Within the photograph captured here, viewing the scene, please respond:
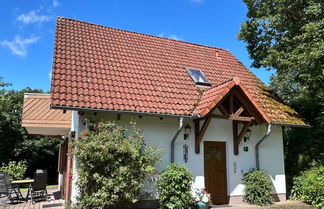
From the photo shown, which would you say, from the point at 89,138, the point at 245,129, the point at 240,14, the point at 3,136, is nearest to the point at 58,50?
the point at 89,138

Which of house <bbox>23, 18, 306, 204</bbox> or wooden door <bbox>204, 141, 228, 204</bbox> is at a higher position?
house <bbox>23, 18, 306, 204</bbox>

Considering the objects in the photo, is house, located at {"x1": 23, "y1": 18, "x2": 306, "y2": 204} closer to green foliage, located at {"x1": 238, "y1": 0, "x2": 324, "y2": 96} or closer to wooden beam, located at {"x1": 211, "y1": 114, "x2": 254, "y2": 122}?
wooden beam, located at {"x1": 211, "y1": 114, "x2": 254, "y2": 122}

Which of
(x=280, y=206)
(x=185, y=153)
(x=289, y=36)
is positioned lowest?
(x=280, y=206)

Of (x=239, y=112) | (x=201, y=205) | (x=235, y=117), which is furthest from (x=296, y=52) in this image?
(x=201, y=205)

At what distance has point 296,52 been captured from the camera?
11.1 m

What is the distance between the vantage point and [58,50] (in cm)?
1060

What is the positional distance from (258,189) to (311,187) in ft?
6.29

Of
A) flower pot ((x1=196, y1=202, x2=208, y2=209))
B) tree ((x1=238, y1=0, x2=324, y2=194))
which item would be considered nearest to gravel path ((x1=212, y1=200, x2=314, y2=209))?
flower pot ((x1=196, y1=202, x2=208, y2=209))

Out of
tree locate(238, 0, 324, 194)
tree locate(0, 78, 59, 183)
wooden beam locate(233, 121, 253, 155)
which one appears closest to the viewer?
wooden beam locate(233, 121, 253, 155)

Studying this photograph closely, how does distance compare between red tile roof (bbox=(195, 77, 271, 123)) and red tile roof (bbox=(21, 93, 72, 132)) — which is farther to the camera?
red tile roof (bbox=(21, 93, 72, 132))

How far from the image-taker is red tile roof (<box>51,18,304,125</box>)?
9.27 meters

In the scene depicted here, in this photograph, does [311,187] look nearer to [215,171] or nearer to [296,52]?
[215,171]

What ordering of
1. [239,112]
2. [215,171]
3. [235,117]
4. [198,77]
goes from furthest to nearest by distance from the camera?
[198,77] < [215,171] < [239,112] < [235,117]

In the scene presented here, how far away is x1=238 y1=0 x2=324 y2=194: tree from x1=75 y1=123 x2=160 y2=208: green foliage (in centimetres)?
705
